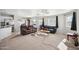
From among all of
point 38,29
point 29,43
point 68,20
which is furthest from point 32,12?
point 68,20

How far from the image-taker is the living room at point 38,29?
2.20m

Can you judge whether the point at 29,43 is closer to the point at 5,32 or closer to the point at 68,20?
the point at 5,32

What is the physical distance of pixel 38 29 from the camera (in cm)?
230

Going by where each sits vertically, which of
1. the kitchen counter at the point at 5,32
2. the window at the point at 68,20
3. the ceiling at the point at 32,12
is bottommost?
the kitchen counter at the point at 5,32

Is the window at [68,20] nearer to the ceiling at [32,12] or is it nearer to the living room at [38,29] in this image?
the living room at [38,29]

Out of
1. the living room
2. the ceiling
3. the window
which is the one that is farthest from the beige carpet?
the ceiling

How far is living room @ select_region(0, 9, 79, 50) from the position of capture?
220cm

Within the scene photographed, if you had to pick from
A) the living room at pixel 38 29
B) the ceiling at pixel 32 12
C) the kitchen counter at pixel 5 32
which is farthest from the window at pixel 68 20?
the kitchen counter at pixel 5 32

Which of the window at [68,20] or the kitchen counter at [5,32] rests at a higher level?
the window at [68,20]

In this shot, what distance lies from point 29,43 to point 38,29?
34 cm

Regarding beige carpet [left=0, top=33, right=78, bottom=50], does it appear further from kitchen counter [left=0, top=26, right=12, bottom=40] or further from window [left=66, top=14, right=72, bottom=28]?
window [left=66, top=14, right=72, bottom=28]

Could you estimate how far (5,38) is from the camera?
2201 mm
